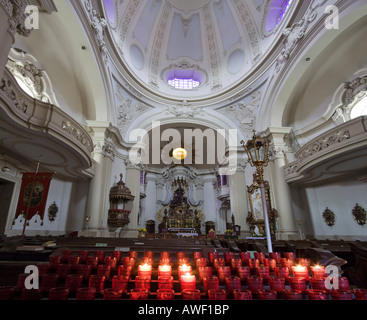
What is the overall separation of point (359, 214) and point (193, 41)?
48.7ft

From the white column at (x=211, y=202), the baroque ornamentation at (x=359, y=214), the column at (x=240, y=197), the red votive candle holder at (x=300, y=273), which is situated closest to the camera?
the red votive candle holder at (x=300, y=273)

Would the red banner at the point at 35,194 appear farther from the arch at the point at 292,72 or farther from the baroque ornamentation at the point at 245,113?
the baroque ornamentation at the point at 245,113

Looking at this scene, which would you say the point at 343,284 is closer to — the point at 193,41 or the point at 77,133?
the point at 77,133

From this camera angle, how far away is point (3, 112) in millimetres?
4469

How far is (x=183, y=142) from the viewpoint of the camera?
17297 mm

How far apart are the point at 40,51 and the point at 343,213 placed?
14.2 metres

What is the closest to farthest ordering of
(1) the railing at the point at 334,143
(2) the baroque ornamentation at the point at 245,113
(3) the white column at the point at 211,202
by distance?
(1) the railing at the point at 334,143 → (2) the baroque ornamentation at the point at 245,113 → (3) the white column at the point at 211,202

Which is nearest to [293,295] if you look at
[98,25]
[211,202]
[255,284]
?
[255,284]

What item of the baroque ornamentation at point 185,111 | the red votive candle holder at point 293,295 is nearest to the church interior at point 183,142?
the red votive candle holder at point 293,295

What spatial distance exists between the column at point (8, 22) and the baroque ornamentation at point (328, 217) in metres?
12.1

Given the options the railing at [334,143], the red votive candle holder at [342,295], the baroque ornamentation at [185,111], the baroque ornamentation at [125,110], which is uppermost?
the baroque ornamentation at [185,111]

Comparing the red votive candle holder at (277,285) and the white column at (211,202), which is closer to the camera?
the red votive candle holder at (277,285)

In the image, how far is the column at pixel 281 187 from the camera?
949 centimetres

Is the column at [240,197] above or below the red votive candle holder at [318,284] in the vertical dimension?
above
